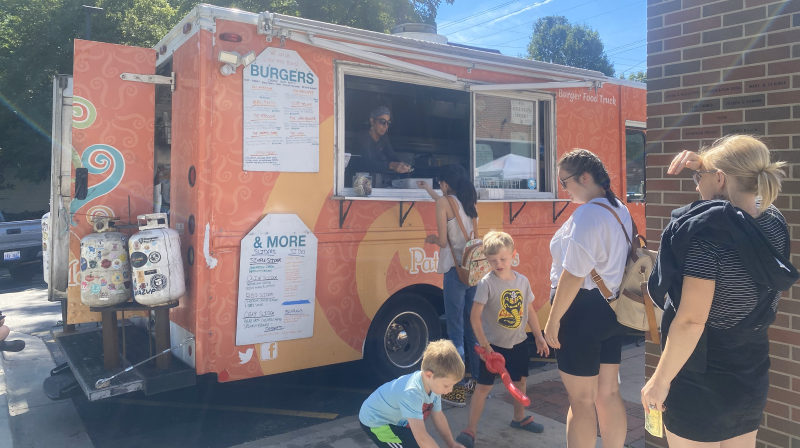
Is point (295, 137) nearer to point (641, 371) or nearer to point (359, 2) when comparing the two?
point (641, 371)

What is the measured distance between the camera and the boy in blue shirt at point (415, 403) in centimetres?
284

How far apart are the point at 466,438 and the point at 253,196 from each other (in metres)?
2.22

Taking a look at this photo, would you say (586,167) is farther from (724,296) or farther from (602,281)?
(724,296)

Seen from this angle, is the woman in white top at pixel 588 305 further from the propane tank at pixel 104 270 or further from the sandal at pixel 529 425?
the propane tank at pixel 104 270

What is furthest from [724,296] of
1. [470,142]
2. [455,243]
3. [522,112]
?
[522,112]

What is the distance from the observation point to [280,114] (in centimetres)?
421

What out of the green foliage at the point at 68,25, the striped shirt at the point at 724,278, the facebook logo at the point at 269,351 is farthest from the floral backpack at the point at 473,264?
the green foliage at the point at 68,25

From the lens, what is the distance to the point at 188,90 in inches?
163

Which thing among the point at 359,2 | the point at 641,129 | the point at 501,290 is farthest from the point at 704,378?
the point at 359,2

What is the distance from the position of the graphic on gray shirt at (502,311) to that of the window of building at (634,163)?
363 centimetres

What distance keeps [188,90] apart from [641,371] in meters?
4.69

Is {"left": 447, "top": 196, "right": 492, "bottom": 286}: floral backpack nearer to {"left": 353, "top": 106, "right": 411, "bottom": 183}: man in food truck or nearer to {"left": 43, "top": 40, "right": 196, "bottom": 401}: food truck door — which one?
{"left": 353, "top": 106, "right": 411, "bottom": 183}: man in food truck

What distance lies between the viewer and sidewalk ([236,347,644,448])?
12.7 ft

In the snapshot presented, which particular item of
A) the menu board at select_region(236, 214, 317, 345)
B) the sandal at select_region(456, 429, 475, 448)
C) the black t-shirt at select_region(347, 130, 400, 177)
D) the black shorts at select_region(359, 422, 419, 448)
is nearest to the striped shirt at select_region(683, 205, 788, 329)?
the black shorts at select_region(359, 422, 419, 448)
